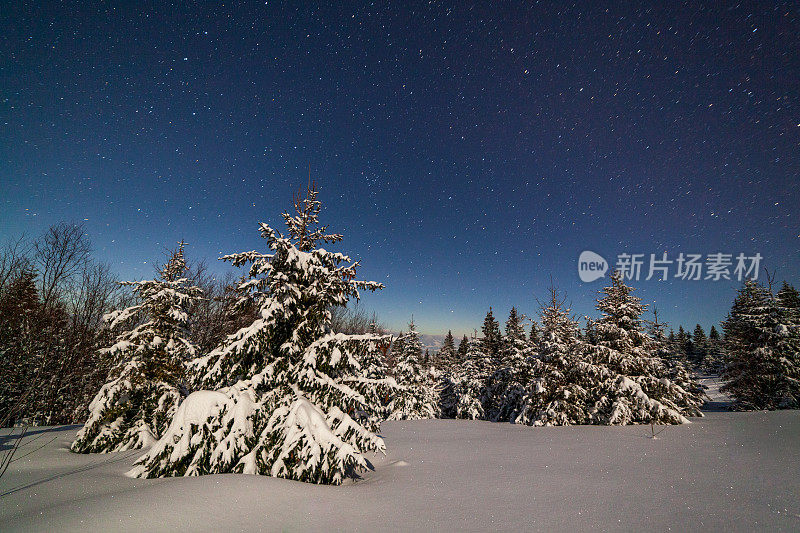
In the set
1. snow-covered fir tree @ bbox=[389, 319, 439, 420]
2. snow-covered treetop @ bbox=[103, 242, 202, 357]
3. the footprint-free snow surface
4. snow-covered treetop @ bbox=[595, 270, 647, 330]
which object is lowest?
snow-covered fir tree @ bbox=[389, 319, 439, 420]

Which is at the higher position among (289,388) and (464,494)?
(289,388)

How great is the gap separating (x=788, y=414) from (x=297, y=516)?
19.9 m

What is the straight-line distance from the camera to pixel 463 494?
6.23 meters

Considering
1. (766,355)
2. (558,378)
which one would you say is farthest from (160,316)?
(766,355)

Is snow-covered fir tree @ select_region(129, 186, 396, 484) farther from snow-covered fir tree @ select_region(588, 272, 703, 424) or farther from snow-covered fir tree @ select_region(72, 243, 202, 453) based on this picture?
snow-covered fir tree @ select_region(588, 272, 703, 424)

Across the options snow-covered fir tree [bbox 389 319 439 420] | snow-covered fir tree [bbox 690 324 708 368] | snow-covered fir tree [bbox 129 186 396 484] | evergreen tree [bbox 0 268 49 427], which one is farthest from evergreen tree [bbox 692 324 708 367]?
evergreen tree [bbox 0 268 49 427]

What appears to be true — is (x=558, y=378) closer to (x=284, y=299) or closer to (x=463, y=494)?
(x=463, y=494)

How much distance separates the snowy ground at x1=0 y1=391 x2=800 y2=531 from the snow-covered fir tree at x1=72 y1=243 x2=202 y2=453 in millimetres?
809

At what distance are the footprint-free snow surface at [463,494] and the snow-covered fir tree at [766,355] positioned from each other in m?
14.2

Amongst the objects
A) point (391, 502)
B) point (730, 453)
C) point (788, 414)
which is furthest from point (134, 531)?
point (788, 414)

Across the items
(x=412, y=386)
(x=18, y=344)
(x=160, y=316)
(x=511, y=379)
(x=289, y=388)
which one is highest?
(x=160, y=316)

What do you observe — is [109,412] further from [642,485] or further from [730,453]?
[730,453]

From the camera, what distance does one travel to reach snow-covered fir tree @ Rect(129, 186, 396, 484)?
637cm

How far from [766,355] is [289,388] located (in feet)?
92.1
